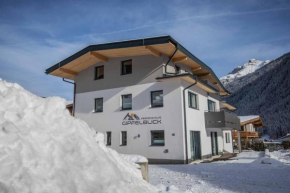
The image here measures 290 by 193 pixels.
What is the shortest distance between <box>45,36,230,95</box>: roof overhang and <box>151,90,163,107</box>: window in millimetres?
2546

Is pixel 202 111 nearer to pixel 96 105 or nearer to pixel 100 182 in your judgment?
pixel 96 105

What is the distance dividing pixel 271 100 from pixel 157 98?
6681 centimetres

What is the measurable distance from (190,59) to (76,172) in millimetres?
13950

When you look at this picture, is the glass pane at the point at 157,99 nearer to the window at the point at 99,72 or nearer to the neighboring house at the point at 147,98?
the neighboring house at the point at 147,98

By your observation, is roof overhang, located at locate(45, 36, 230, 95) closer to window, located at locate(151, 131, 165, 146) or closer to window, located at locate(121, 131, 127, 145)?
window, located at locate(151, 131, 165, 146)

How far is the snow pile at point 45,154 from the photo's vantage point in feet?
9.25

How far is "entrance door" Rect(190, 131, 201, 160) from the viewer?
14508mm

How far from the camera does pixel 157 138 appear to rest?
47.1 feet

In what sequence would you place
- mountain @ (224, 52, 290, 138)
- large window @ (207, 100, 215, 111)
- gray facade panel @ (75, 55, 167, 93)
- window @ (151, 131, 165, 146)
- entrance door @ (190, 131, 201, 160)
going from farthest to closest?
mountain @ (224, 52, 290, 138)
large window @ (207, 100, 215, 111)
gray facade panel @ (75, 55, 167, 93)
entrance door @ (190, 131, 201, 160)
window @ (151, 131, 165, 146)

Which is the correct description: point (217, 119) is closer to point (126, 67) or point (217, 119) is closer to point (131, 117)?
point (131, 117)

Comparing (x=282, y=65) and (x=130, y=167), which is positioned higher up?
(x=282, y=65)

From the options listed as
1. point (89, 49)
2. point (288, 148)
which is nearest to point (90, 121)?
point (89, 49)

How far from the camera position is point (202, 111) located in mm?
17250

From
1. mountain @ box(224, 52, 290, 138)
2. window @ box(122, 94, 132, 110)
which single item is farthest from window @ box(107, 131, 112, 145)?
mountain @ box(224, 52, 290, 138)
